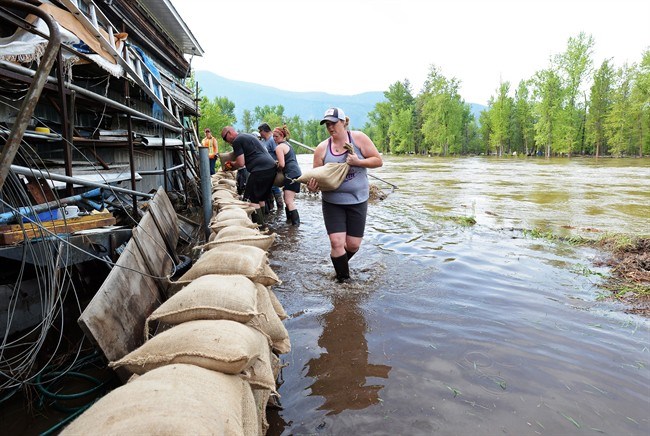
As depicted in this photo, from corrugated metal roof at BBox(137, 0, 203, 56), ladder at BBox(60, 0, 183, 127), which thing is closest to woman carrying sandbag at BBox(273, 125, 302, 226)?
ladder at BBox(60, 0, 183, 127)

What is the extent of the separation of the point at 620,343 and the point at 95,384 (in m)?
3.68

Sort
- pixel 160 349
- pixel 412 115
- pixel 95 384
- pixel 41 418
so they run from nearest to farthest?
pixel 160 349 → pixel 41 418 → pixel 95 384 → pixel 412 115

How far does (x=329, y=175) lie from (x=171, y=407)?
2.85 metres

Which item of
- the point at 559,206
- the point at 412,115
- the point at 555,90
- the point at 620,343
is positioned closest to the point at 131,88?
the point at 620,343

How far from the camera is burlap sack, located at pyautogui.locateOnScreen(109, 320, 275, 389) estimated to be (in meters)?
1.59

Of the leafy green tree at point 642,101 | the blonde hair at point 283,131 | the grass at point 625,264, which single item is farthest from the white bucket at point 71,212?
the leafy green tree at point 642,101

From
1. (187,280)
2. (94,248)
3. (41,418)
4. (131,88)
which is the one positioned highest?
(131,88)

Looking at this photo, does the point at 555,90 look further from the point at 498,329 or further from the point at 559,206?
the point at 498,329

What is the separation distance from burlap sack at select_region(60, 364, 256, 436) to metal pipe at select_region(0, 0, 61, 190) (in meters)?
0.78

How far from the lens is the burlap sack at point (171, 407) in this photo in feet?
3.53

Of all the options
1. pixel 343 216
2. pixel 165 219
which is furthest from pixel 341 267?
pixel 165 219

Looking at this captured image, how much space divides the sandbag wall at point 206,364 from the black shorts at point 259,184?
3.94 m

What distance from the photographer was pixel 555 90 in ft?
152

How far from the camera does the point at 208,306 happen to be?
2.04 m
